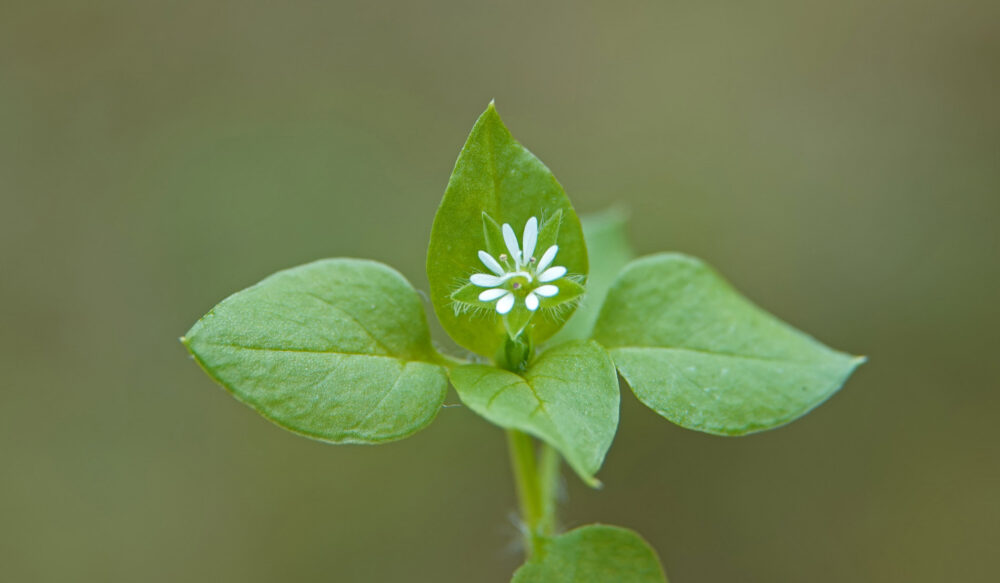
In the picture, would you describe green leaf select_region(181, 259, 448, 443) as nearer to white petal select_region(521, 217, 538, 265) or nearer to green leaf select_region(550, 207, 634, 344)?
white petal select_region(521, 217, 538, 265)

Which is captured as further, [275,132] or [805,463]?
[275,132]

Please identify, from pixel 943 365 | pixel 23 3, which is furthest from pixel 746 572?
pixel 23 3

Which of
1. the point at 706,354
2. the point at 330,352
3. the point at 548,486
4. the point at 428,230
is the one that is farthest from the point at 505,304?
the point at 428,230

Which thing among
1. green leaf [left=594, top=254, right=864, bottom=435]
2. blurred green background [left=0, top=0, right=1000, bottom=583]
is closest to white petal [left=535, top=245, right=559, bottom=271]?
green leaf [left=594, top=254, right=864, bottom=435]

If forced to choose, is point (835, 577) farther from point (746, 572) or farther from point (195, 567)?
point (195, 567)

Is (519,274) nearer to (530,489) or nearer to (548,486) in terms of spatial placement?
(530,489)

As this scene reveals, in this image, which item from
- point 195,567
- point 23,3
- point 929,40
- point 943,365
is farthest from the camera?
point 929,40

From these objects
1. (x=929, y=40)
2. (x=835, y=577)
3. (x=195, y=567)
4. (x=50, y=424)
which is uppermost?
(x=929, y=40)

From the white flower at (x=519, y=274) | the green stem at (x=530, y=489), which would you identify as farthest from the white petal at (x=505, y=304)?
the green stem at (x=530, y=489)
